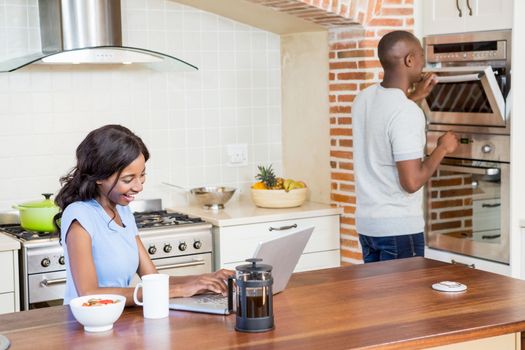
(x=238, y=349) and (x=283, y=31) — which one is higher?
(x=283, y=31)

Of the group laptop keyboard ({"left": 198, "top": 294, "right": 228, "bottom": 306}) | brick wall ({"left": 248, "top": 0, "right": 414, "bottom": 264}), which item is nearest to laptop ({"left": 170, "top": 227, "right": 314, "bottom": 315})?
laptop keyboard ({"left": 198, "top": 294, "right": 228, "bottom": 306})

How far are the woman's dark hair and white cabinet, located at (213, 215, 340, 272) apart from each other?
5.97 feet

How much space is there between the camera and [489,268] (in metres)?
4.53

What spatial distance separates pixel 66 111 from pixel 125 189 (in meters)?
2.12

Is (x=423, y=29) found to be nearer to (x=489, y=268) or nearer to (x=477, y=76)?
(x=477, y=76)

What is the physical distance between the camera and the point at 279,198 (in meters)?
5.09

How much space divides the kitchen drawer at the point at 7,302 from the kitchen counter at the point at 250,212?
1.16 meters

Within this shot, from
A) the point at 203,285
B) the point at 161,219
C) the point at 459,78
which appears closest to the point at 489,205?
the point at 459,78

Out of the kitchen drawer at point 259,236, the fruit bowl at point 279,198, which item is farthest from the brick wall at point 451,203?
the fruit bowl at point 279,198

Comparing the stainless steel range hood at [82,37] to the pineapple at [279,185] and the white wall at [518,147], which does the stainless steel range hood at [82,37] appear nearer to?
the pineapple at [279,185]

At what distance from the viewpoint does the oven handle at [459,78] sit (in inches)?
174

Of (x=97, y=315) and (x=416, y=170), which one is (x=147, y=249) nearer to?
(x=416, y=170)

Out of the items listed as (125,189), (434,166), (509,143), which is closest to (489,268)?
(509,143)

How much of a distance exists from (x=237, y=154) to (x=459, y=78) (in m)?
1.58
